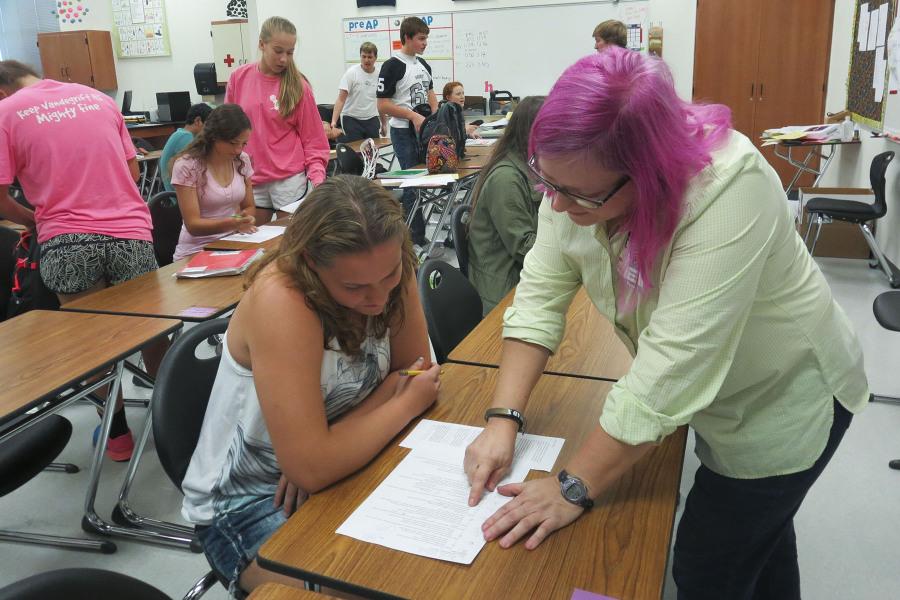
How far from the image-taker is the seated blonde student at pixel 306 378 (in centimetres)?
112

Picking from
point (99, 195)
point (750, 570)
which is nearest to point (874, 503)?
point (750, 570)

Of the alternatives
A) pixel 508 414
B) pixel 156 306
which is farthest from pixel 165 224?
pixel 508 414

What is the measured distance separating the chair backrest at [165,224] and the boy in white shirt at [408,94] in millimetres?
2184

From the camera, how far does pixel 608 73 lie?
867 mm

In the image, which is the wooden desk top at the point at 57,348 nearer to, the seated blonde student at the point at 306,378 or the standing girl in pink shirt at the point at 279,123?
the seated blonde student at the point at 306,378

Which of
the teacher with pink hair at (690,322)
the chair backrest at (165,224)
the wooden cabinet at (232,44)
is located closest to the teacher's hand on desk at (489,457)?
the teacher with pink hair at (690,322)

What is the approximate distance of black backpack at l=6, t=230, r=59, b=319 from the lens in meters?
2.63

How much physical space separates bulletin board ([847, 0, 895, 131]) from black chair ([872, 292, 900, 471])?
239 cm

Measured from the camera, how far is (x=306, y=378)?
3.70 feet

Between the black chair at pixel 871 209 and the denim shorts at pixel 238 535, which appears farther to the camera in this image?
the black chair at pixel 871 209

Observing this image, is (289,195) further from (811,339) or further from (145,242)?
(811,339)

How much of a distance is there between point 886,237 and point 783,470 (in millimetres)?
4224

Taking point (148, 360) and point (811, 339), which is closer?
point (811, 339)

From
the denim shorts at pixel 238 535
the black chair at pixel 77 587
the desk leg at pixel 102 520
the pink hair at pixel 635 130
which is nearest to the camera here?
the black chair at pixel 77 587
